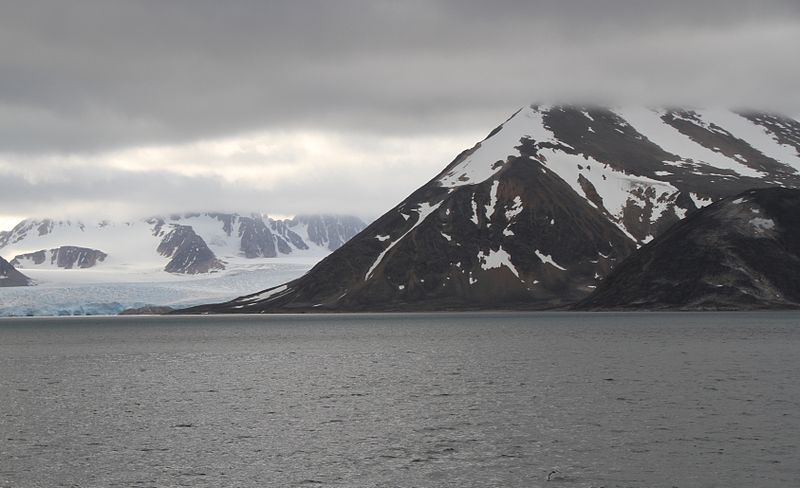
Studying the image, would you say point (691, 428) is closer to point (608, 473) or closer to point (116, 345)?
point (608, 473)

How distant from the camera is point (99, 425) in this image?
63.9 meters

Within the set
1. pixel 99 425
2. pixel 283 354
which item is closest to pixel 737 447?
pixel 99 425

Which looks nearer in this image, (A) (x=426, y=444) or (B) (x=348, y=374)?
(A) (x=426, y=444)

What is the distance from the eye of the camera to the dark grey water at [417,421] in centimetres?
4509

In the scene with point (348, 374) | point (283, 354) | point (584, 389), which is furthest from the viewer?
point (283, 354)

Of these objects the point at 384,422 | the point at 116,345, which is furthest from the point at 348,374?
the point at 116,345

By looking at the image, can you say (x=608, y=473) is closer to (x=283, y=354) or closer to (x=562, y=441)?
(x=562, y=441)

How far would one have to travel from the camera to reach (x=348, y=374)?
105 metres

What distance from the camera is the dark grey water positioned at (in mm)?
45094

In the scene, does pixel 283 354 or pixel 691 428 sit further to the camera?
pixel 283 354

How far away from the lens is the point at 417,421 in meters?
63.5

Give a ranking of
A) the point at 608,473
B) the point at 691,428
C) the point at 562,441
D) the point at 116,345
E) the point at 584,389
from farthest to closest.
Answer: the point at 116,345 → the point at 584,389 → the point at 691,428 → the point at 562,441 → the point at 608,473

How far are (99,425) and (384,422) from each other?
68.0ft

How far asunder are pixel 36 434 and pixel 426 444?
27.1 meters
